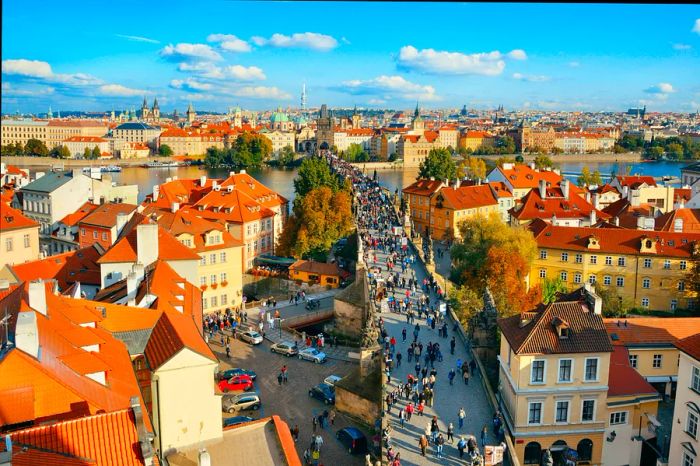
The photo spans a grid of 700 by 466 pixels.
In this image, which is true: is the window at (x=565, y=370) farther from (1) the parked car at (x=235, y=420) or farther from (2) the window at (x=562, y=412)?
(1) the parked car at (x=235, y=420)

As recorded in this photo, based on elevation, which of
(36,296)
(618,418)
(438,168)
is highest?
(438,168)

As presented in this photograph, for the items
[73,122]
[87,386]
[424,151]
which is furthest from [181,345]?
[73,122]

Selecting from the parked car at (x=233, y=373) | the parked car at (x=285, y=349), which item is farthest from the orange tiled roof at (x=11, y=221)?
the parked car at (x=233, y=373)

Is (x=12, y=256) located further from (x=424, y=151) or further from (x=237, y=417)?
(x=424, y=151)

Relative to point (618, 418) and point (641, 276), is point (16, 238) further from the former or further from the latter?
point (641, 276)

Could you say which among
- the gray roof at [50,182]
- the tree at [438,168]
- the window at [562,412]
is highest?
the tree at [438,168]

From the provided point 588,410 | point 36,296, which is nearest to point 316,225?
point 588,410

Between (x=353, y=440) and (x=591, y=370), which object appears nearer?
(x=591, y=370)
